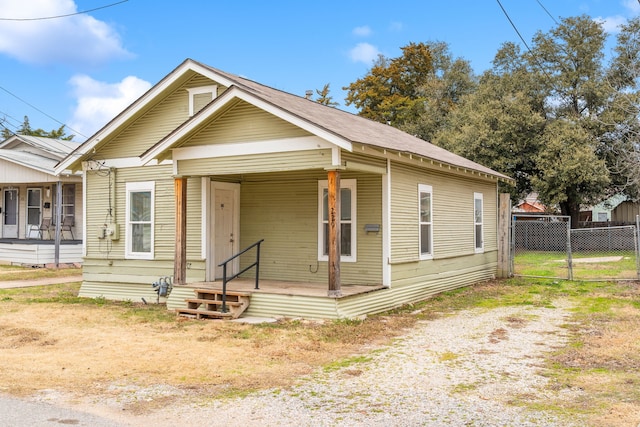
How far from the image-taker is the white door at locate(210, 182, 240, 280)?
12695 millimetres

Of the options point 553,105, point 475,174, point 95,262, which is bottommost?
point 95,262

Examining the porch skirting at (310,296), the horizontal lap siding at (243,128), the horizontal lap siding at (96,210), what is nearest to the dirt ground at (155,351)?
the porch skirting at (310,296)

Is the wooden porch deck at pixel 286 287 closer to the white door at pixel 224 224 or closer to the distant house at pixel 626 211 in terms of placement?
the white door at pixel 224 224

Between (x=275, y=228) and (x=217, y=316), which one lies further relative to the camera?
(x=275, y=228)

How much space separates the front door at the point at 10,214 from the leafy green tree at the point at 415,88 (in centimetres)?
2291

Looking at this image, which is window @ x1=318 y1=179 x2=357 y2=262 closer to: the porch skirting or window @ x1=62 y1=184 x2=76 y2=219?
the porch skirting

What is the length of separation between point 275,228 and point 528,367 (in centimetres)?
727

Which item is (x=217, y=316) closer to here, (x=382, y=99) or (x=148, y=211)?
(x=148, y=211)

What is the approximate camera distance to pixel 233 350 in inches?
310

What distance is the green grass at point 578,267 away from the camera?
1705cm

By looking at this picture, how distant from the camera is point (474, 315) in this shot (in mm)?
10742

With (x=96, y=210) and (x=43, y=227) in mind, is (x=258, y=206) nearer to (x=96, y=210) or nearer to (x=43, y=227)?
(x=96, y=210)

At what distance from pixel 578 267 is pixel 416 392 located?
53.5ft

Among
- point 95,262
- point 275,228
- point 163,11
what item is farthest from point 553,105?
point 95,262
